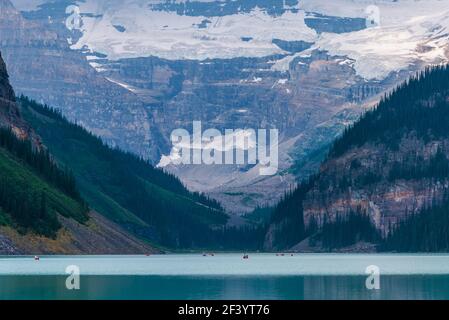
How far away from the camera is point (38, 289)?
176 metres

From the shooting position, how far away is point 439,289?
181m

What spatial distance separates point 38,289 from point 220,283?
32.0 m
